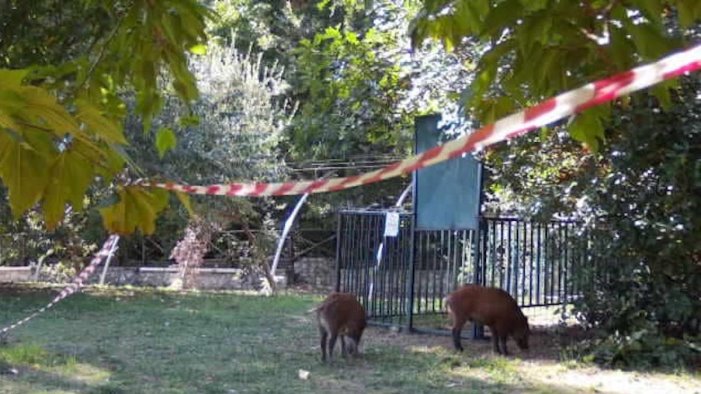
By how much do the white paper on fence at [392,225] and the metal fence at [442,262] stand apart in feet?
0.69

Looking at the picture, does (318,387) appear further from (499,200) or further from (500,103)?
(499,200)

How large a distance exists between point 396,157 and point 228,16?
6203 millimetres

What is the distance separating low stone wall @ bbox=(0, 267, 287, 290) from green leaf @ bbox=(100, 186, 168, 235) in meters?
16.1

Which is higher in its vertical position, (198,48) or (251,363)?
(198,48)

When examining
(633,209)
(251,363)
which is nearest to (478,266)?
(633,209)

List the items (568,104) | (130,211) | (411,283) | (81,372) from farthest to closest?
1. (411,283)
2. (81,372)
3. (130,211)
4. (568,104)

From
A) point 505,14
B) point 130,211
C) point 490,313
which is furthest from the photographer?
point 490,313

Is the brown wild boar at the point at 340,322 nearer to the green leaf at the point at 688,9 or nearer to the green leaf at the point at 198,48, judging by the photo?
the green leaf at the point at 198,48

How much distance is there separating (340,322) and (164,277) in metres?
11.3

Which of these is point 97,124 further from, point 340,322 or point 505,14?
point 340,322

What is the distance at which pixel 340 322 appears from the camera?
26.9 ft

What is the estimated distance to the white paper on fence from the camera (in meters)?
10.3

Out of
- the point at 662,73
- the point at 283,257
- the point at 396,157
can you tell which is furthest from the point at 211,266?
the point at 662,73

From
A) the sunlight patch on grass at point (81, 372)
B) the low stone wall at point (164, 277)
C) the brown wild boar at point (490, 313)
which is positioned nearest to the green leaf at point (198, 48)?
the sunlight patch on grass at point (81, 372)
